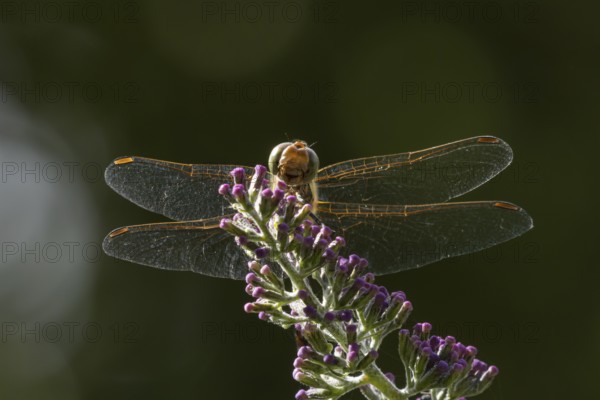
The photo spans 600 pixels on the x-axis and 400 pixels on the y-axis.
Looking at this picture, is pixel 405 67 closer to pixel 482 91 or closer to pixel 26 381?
pixel 482 91

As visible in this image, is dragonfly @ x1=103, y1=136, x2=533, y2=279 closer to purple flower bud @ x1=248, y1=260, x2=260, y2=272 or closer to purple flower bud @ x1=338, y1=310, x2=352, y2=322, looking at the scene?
purple flower bud @ x1=248, y1=260, x2=260, y2=272

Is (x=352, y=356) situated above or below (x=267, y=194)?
below

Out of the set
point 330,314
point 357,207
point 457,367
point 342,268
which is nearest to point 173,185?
point 357,207

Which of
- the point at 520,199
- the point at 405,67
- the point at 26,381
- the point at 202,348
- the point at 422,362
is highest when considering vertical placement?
the point at 405,67

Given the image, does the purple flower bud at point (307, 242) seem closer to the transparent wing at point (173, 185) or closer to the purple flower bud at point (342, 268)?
the purple flower bud at point (342, 268)

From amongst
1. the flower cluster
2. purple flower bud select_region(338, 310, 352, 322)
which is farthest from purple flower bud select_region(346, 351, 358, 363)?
purple flower bud select_region(338, 310, 352, 322)

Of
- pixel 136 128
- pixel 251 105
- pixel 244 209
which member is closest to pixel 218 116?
pixel 251 105

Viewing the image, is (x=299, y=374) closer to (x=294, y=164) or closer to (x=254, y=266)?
(x=254, y=266)

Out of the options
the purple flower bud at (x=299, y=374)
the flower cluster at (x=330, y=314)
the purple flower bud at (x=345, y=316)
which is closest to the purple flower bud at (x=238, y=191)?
the flower cluster at (x=330, y=314)
